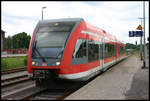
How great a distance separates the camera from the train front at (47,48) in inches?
312

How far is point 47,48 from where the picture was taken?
8.41m

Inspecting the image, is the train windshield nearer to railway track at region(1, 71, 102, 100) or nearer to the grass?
railway track at region(1, 71, 102, 100)

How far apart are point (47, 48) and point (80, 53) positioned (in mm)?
1456

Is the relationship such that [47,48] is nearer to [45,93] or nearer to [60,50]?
[60,50]

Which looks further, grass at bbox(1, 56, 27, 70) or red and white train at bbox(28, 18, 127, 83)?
grass at bbox(1, 56, 27, 70)

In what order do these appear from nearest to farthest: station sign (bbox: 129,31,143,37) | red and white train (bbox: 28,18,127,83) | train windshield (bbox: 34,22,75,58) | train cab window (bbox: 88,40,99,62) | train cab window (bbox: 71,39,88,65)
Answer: red and white train (bbox: 28,18,127,83) → train windshield (bbox: 34,22,75,58) → train cab window (bbox: 71,39,88,65) → train cab window (bbox: 88,40,99,62) → station sign (bbox: 129,31,143,37)

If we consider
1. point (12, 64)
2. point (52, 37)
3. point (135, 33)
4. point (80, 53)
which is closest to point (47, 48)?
point (52, 37)

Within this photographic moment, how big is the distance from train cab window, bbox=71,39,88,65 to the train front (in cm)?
59

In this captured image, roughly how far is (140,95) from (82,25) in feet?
12.9

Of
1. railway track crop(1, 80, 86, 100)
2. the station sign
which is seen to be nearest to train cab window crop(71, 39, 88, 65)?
railway track crop(1, 80, 86, 100)

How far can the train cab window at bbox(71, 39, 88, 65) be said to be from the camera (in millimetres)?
8406

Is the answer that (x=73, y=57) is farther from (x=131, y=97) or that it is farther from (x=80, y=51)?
(x=131, y=97)

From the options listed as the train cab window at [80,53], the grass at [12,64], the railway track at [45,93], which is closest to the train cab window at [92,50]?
the train cab window at [80,53]

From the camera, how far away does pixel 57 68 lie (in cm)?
781
